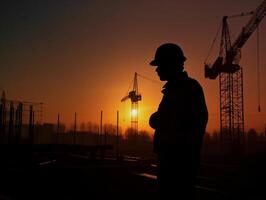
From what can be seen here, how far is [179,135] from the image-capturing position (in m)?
2.41

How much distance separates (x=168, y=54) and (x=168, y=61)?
47 millimetres

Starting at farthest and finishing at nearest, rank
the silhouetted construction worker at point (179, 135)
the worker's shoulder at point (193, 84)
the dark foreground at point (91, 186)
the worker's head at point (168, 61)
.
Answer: the dark foreground at point (91, 186) → the worker's head at point (168, 61) → the worker's shoulder at point (193, 84) → the silhouetted construction worker at point (179, 135)

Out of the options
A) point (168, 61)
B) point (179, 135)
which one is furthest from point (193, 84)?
point (179, 135)

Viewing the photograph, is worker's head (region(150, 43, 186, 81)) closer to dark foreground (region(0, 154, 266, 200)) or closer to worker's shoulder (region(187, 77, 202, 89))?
worker's shoulder (region(187, 77, 202, 89))

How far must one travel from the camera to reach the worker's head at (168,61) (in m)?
2.64

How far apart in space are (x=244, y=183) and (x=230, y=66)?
48.4 m

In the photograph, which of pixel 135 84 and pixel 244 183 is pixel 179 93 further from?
pixel 135 84

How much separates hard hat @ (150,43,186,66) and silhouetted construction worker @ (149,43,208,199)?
16 cm

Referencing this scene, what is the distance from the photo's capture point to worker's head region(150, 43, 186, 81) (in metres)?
2.64

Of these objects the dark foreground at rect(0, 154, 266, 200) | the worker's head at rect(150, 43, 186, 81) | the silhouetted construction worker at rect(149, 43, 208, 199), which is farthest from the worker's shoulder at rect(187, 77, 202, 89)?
the dark foreground at rect(0, 154, 266, 200)

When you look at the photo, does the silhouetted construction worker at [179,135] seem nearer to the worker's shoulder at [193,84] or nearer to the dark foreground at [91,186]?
the worker's shoulder at [193,84]

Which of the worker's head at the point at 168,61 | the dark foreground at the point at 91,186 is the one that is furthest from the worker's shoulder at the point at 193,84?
the dark foreground at the point at 91,186

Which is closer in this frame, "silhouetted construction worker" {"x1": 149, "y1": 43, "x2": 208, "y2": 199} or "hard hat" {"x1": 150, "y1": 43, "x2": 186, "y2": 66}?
"silhouetted construction worker" {"x1": 149, "y1": 43, "x2": 208, "y2": 199}

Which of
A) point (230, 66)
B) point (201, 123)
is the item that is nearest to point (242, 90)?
point (230, 66)
